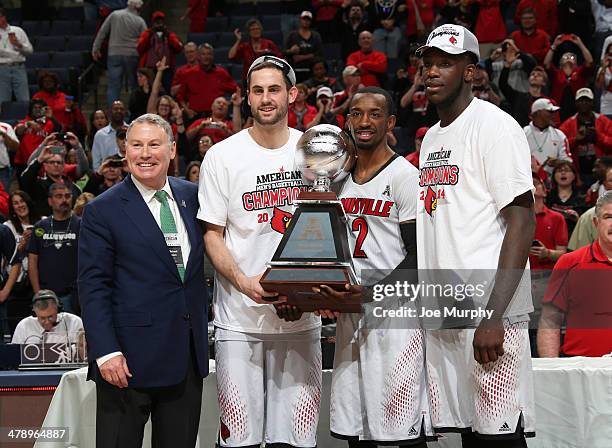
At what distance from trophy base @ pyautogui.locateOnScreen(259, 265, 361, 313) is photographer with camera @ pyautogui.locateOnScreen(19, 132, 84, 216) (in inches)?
258

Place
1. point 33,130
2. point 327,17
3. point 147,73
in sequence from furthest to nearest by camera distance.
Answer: point 327,17 < point 147,73 < point 33,130

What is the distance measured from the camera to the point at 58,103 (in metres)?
12.6

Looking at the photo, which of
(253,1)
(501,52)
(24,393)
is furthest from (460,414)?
(253,1)

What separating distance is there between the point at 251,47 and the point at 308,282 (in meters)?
9.57

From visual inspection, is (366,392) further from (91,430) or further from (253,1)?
(253,1)

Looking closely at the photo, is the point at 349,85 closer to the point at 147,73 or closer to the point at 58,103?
the point at 147,73

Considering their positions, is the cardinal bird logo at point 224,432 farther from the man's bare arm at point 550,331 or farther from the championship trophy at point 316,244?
the man's bare arm at point 550,331

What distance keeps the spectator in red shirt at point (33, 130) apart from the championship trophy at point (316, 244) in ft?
27.6

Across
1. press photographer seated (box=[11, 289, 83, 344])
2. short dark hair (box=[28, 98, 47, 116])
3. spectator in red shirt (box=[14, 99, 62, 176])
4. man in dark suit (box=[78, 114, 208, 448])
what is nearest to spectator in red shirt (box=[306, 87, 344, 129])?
spectator in red shirt (box=[14, 99, 62, 176])

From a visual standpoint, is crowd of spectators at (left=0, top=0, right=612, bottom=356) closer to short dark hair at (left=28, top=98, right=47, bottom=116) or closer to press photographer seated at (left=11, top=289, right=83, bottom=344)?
short dark hair at (left=28, top=98, right=47, bottom=116)

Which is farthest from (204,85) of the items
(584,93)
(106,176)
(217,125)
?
(584,93)

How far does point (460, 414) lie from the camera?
3.76m

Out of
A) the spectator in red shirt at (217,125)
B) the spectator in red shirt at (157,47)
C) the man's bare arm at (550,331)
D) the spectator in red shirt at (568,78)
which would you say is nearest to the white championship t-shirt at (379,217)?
the man's bare arm at (550,331)

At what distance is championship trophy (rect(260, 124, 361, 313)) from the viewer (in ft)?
12.0
